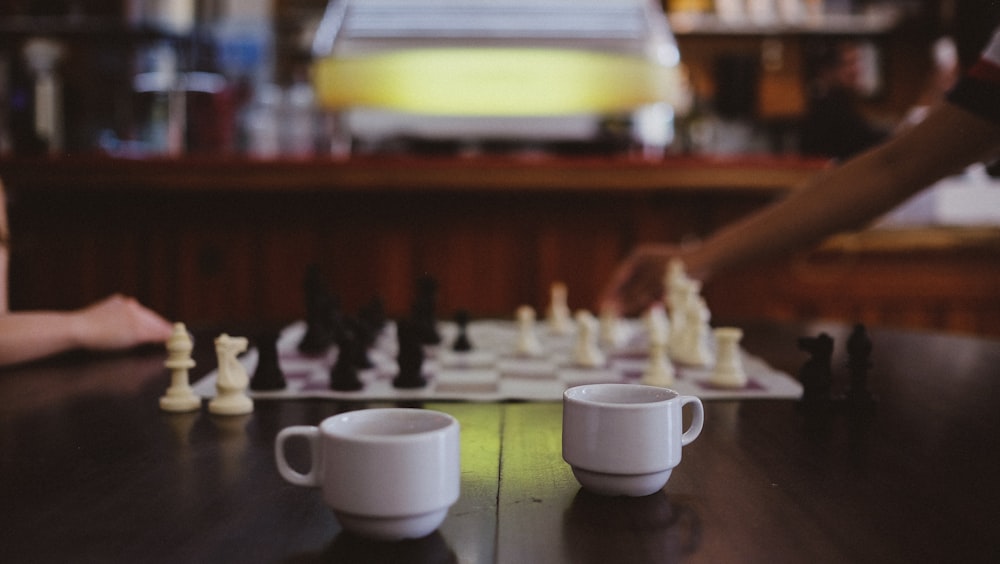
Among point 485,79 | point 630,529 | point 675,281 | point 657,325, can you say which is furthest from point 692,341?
point 485,79

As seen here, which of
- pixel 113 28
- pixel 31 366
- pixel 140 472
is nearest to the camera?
pixel 140 472

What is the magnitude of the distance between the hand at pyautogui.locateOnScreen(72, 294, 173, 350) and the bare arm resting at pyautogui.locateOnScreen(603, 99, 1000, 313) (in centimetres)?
90

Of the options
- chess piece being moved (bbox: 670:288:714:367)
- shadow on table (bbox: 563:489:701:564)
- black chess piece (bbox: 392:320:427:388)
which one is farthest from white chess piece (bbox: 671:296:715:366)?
shadow on table (bbox: 563:489:701:564)

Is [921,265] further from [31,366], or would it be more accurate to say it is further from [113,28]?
[113,28]

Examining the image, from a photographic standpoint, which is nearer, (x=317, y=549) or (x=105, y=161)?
(x=317, y=549)

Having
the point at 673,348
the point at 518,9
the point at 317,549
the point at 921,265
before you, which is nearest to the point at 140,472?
the point at 317,549

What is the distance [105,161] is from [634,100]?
1735 mm

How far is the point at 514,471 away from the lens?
693 mm

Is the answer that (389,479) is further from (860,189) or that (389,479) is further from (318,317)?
(860,189)

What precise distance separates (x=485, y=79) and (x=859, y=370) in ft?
5.98

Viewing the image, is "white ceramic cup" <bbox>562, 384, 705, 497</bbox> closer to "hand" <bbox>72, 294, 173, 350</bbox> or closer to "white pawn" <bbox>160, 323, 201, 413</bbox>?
"white pawn" <bbox>160, 323, 201, 413</bbox>

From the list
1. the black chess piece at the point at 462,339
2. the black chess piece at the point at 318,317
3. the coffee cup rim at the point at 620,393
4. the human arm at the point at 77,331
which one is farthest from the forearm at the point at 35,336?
the coffee cup rim at the point at 620,393

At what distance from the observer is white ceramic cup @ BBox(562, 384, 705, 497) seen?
2.01 feet

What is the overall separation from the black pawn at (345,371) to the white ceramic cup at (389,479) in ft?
1.63
